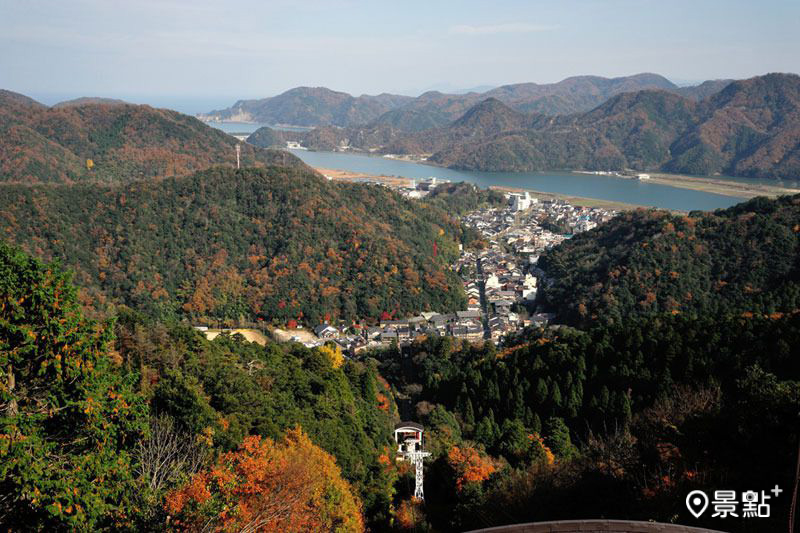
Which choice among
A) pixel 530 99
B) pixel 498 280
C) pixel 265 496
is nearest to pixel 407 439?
pixel 265 496

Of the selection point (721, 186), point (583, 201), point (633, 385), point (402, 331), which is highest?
point (721, 186)

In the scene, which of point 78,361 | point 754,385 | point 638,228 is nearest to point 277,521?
point 78,361

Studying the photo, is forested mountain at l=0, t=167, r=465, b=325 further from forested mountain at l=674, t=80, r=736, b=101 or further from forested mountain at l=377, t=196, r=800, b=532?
forested mountain at l=674, t=80, r=736, b=101

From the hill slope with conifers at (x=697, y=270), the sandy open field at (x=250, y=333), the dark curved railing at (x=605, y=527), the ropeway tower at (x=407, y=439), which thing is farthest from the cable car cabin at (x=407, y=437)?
the hill slope with conifers at (x=697, y=270)

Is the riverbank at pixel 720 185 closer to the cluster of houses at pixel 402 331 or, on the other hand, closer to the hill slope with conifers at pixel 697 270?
the hill slope with conifers at pixel 697 270

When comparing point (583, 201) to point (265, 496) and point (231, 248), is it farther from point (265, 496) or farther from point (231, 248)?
point (265, 496)
